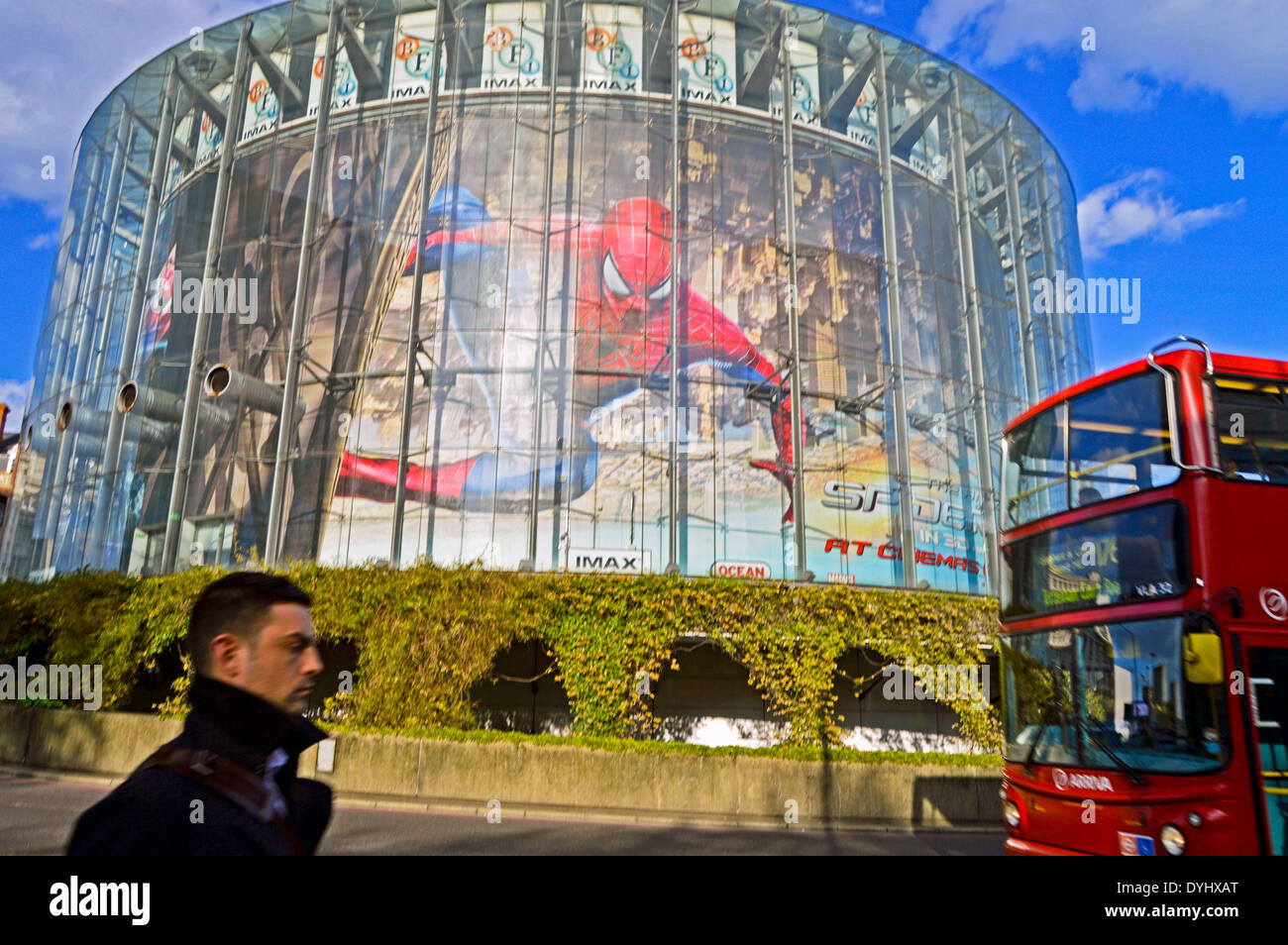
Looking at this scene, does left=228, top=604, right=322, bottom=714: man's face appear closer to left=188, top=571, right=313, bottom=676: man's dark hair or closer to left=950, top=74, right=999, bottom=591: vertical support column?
left=188, top=571, right=313, bottom=676: man's dark hair

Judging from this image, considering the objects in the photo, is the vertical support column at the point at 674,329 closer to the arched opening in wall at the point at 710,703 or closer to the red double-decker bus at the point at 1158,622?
the arched opening in wall at the point at 710,703

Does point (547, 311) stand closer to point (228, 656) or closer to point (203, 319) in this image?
point (203, 319)

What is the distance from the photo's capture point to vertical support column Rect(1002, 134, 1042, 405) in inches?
1133

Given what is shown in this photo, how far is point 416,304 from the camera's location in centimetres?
2306

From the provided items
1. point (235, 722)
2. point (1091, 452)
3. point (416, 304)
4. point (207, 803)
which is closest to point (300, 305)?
point (416, 304)

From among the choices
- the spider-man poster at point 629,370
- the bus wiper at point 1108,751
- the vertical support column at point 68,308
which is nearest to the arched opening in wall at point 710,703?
the spider-man poster at point 629,370

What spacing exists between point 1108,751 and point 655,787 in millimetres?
8061

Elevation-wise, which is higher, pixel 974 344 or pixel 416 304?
pixel 974 344

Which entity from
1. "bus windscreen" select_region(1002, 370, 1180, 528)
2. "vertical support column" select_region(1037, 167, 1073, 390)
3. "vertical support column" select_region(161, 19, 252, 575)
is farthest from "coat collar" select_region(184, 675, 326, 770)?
"vertical support column" select_region(1037, 167, 1073, 390)

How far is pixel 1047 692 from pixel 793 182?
805 inches

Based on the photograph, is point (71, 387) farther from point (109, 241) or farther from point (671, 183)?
point (671, 183)

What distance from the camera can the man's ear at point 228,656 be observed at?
1842mm

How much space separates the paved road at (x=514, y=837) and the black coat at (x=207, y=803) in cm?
868
